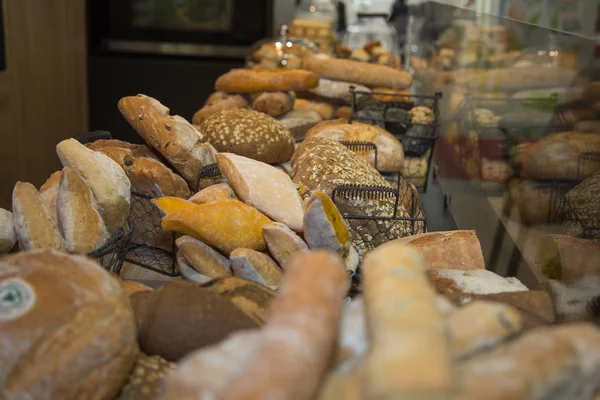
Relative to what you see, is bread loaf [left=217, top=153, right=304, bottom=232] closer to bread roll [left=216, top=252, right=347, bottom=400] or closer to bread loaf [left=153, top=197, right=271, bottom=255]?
bread loaf [left=153, top=197, right=271, bottom=255]

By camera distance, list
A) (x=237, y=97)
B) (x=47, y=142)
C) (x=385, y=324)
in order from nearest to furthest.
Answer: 1. (x=385, y=324)
2. (x=237, y=97)
3. (x=47, y=142)

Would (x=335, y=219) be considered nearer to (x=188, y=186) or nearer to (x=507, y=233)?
(x=188, y=186)

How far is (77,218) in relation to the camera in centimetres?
107

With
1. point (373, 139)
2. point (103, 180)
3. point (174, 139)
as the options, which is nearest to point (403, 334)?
point (103, 180)

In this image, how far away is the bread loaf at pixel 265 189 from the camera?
3.94 feet

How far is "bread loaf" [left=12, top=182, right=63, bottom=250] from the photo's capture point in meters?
1.00

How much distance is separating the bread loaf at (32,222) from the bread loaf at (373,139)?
1.03 m

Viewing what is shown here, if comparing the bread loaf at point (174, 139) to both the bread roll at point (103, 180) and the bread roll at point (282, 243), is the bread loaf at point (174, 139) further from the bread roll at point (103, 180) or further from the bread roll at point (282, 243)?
the bread roll at point (282, 243)

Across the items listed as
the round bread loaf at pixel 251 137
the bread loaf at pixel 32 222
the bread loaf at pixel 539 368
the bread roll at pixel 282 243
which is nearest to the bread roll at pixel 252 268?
the bread roll at pixel 282 243

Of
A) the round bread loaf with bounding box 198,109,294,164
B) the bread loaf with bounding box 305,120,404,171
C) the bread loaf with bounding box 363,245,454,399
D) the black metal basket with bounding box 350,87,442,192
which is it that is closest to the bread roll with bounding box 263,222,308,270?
the bread loaf with bounding box 363,245,454,399

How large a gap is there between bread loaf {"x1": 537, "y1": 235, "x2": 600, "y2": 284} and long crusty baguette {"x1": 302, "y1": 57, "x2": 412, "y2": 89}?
1764 millimetres

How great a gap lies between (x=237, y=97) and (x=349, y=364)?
85.4 inches

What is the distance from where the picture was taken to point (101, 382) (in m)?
0.69

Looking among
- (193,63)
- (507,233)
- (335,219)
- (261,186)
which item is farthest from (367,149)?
(193,63)
